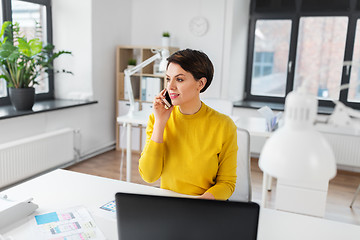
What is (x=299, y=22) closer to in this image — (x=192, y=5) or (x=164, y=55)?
(x=192, y=5)

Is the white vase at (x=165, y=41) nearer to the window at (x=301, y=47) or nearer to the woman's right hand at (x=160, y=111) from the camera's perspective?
the window at (x=301, y=47)

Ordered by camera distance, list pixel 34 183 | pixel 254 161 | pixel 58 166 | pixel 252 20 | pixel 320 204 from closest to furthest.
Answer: pixel 34 183
pixel 320 204
pixel 58 166
pixel 254 161
pixel 252 20

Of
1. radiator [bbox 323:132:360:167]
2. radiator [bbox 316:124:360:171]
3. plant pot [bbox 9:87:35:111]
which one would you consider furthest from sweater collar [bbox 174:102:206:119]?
radiator [bbox 323:132:360:167]

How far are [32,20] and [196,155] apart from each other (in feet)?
10.7

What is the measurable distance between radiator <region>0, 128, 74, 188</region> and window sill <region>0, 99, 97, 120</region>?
265mm

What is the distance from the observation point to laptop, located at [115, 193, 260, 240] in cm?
85

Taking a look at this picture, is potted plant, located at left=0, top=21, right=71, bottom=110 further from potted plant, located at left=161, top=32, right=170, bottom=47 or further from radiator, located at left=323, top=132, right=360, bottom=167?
radiator, located at left=323, top=132, right=360, bottom=167

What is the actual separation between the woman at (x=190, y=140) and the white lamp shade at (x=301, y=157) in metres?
0.90

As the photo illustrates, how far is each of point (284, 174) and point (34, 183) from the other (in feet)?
4.63

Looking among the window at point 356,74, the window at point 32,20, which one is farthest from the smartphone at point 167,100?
the window at point 356,74

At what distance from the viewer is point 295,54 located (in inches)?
183

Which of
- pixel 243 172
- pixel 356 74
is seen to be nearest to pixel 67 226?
pixel 243 172

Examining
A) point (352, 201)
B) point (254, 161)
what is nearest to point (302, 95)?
point (352, 201)

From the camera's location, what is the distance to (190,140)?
1.55 metres
